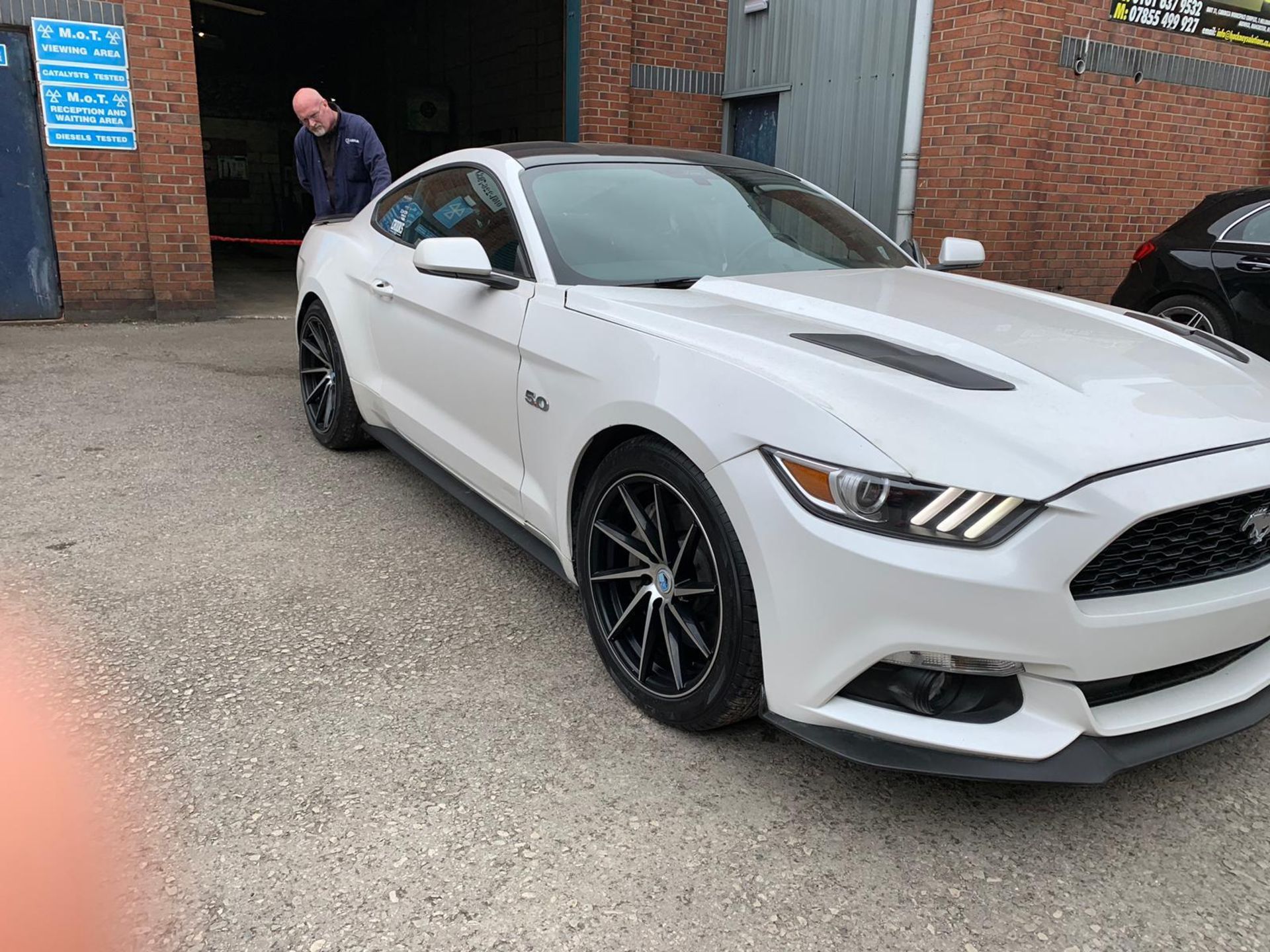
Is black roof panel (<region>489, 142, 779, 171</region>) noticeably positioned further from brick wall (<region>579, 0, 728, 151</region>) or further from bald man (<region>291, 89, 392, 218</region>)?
brick wall (<region>579, 0, 728, 151</region>)

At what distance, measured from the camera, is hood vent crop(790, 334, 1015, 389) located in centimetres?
229

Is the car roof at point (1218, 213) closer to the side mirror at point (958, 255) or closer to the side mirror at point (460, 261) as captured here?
the side mirror at point (958, 255)

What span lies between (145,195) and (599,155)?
6.54 metres

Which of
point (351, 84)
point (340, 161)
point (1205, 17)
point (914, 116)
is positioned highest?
point (351, 84)

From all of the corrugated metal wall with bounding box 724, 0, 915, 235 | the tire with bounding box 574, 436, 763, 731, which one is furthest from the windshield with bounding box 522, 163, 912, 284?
the corrugated metal wall with bounding box 724, 0, 915, 235

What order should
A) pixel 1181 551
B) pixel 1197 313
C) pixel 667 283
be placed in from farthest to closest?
1. pixel 1197 313
2. pixel 667 283
3. pixel 1181 551

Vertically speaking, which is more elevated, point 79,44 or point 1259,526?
point 79,44

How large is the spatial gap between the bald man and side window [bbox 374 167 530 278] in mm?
2131

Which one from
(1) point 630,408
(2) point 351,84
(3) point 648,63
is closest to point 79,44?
(3) point 648,63

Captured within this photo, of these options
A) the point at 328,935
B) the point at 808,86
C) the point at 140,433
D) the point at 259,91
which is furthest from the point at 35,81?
the point at 259,91

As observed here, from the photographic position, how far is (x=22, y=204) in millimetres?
8312

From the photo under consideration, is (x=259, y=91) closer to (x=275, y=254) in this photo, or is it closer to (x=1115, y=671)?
(x=275, y=254)

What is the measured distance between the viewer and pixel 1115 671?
2.05 metres

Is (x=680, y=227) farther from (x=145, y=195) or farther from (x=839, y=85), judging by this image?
(x=145, y=195)
